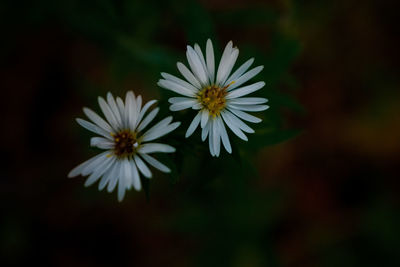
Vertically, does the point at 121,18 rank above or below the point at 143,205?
above

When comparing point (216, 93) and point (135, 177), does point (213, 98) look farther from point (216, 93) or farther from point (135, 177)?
point (135, 177)

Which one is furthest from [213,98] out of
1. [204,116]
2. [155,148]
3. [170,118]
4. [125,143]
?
[125,143]

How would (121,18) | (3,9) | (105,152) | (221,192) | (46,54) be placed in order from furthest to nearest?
(46,54) < (221,192) < (3,9) < (121,18) < (105,152)

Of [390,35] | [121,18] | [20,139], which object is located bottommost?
[20,139]

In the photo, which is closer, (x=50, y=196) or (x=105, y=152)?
(x=105, y=152)

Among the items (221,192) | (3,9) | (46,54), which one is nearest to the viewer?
(3,9)

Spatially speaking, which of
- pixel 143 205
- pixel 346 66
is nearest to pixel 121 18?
pixel 143 205

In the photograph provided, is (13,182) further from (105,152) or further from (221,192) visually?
(105,152)
